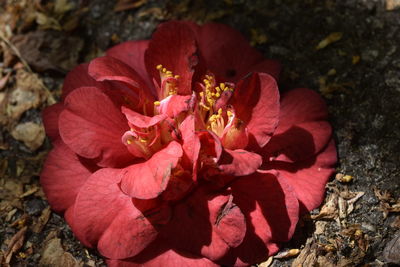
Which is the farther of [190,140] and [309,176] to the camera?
[309,176]

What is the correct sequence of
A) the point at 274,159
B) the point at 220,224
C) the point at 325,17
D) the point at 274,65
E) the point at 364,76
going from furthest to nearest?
the point at 325,17 → the point at 364,76 → the point at 274,65 → the point at 274,159 → the point at 220,224

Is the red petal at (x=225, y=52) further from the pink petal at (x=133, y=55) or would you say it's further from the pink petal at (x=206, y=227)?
the pink petal at (x=206, y=227)

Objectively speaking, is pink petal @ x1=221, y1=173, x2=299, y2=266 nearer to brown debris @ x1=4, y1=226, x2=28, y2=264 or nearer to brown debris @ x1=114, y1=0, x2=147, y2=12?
brown debris @ x1=4, y1=226, x2=28, y2=264

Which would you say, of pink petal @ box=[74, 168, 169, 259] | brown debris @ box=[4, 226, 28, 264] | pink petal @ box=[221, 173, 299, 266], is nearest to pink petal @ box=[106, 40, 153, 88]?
pink petal @ box=[74, 168, 169, 259]

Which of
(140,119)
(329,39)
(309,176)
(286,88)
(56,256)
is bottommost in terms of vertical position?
(56,256)

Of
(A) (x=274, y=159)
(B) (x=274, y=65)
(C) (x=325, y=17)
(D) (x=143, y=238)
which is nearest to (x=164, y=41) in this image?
(B) (x=274, y=65)

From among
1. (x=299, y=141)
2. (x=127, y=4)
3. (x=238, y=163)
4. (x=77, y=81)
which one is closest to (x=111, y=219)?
(x=238, y=163)

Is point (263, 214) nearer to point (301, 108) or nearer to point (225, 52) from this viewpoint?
point (301, 108)

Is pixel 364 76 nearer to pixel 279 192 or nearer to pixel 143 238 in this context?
pixel 279 192
